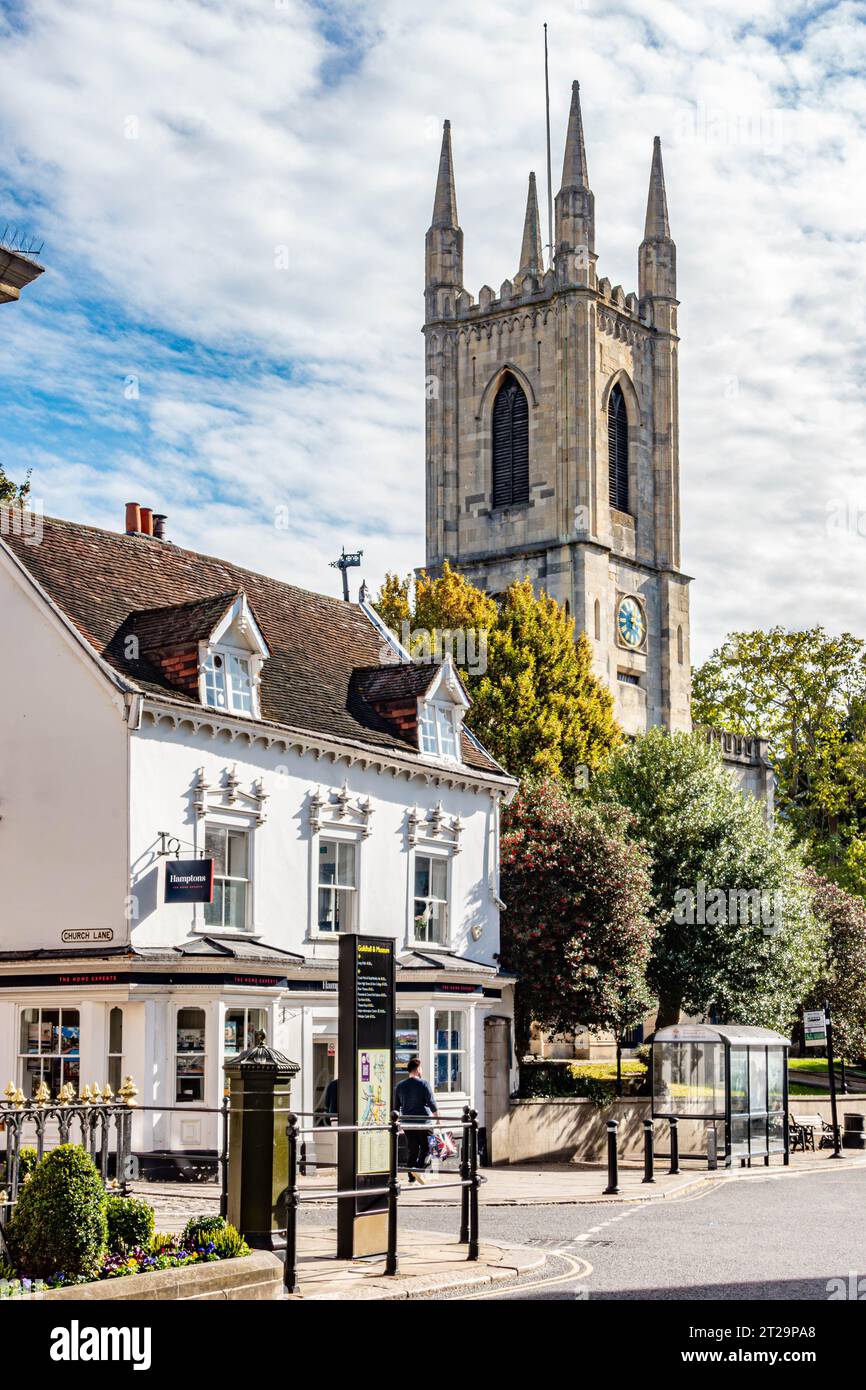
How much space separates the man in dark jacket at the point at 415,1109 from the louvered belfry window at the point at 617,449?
46.2 m

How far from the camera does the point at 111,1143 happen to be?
2491 cm

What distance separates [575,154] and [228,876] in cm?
4801

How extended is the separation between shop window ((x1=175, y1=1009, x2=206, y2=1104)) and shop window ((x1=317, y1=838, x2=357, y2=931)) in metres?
4.09

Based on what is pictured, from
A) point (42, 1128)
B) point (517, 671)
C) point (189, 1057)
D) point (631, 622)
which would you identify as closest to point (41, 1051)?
point (189, 1057)

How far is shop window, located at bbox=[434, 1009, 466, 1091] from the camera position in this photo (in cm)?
3053

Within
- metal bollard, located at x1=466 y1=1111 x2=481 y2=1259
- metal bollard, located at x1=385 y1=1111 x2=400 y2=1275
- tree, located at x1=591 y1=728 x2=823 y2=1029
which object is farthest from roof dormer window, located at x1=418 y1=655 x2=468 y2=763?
metal bollard, located at x1=385 y1=1111 x2=400 y2=1275

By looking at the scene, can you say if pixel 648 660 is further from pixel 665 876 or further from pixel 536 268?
pixel 665 876

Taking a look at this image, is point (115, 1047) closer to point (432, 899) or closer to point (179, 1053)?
point (179, 1053)

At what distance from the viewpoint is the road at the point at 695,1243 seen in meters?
14.3

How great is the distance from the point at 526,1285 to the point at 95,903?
12515 mm

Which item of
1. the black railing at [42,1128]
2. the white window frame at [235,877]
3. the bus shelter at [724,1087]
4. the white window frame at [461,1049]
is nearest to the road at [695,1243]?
the black railing at [42,1128]

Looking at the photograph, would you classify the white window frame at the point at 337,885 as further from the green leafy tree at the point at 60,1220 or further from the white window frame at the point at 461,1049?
the green leafy tree at the point at 60,1220

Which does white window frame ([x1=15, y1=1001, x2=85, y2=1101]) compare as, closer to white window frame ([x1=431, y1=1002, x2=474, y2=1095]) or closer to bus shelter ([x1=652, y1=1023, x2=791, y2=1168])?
white window frame ([x1=431, y1=1002, x2=474, y2=1095])

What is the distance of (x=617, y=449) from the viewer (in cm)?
6944
